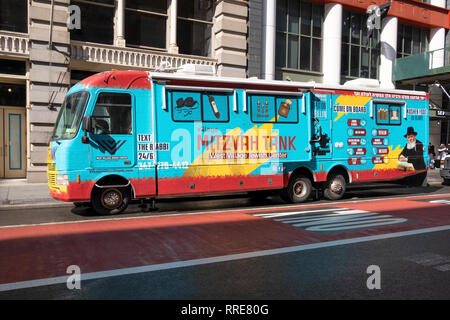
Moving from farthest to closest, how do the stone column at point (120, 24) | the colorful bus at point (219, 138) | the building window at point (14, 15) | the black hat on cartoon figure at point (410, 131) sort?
the stone column at point (120, 24)
the building window at point (14, 15)
the black hat on cartoon figure at point (410, 131)
the colorful bus at point (219, 138)

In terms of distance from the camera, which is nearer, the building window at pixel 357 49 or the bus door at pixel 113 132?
the bus door at pixel 113 132

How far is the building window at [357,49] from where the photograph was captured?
22953 mm

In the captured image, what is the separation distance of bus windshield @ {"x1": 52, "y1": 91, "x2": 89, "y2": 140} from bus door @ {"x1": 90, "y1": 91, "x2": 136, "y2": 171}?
33cm

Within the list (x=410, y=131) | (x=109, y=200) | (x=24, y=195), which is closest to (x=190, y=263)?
(x=109, y=200)

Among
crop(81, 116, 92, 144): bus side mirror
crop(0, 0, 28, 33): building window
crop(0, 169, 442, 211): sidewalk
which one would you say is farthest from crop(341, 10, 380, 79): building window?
crop(81, 116, 92, 144): bus side mirror

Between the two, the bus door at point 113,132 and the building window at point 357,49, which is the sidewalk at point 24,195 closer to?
the bus door at point 113,132

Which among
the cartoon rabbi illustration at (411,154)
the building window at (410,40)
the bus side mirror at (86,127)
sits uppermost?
the building window at (410,40)

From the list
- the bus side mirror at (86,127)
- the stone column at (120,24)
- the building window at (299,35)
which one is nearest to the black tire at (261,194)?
the bus side mirror at (86,127)

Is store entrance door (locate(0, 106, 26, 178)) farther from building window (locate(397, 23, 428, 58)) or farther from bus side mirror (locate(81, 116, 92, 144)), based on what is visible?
building window (locate(397, 23, 428, 58))

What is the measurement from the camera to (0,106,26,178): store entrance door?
16.0 meters

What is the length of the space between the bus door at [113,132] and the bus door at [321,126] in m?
5.25

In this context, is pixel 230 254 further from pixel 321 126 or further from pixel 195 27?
pixel 195 27

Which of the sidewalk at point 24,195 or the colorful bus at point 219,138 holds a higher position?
the colorful bus at point 219,138

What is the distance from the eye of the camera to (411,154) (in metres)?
13.6
